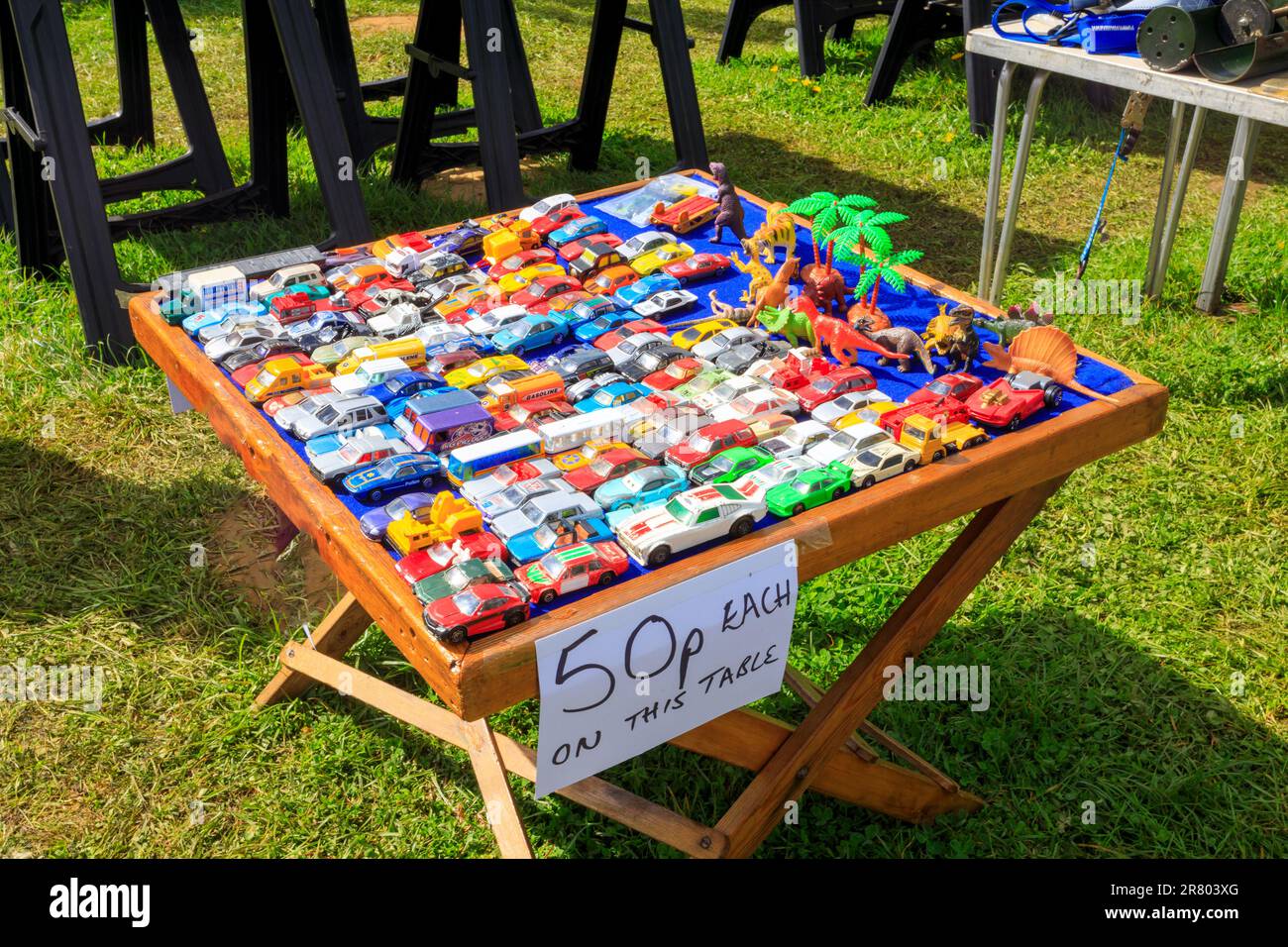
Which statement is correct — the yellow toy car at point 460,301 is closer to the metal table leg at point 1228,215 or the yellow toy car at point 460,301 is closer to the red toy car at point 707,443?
the red toy car at point 707,443

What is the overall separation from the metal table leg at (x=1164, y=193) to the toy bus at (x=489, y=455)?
133 inches

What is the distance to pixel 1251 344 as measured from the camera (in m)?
4.85

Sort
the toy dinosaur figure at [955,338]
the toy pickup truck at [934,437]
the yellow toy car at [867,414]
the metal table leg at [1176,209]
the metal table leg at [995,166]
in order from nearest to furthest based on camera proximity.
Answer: the toy pickup truck at [934,437]
the yellow toy car at [867,414]
the toy dinosaur figure at [955,338]
the metal table leg at [995,166]
the metal table leg at [1176,209]

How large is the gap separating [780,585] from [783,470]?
0.81 feet

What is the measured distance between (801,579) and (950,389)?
62 centimetres

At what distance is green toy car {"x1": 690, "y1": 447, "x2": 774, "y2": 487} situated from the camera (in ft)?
7.32

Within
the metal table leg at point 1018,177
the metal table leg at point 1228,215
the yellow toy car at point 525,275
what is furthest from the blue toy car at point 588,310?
the metal table leg at point 1228,215

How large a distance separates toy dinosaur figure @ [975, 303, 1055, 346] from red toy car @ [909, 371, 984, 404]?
0.21m

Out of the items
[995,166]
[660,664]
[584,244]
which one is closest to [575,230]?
[584,244]

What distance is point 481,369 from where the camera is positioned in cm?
259

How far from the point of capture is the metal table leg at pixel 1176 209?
16.0 feet

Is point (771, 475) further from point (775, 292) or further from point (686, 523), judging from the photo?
point (775, 292)

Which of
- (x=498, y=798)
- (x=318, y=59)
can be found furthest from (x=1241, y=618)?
(x=318, y=59)

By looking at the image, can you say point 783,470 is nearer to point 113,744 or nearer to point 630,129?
point 113,744
